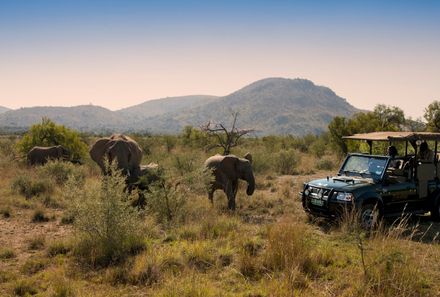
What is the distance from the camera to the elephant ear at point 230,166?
13000 millimetres

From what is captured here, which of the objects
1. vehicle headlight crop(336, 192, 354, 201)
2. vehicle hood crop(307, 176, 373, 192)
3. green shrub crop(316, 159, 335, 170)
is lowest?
green shrub crop(316, 159, 335, 170)

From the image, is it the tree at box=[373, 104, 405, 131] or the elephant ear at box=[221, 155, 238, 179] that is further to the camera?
the tree at box=[373, 104, 405, 131]

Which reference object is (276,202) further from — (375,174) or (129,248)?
(129,248)

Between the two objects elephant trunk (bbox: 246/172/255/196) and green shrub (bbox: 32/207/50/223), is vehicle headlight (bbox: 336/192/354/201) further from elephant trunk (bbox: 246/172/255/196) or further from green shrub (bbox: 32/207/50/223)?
green shrub (bbox: 32/207/50/223)

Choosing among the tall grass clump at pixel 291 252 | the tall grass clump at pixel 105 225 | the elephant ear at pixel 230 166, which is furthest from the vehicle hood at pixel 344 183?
the tall grass clump at pixel 105 225

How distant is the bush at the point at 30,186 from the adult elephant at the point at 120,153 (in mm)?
2357

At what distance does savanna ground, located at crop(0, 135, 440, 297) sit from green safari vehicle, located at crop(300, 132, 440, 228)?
1.83ft

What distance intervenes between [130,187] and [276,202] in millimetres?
5068

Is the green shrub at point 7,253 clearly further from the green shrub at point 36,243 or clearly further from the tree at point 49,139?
the tree at point 49,139

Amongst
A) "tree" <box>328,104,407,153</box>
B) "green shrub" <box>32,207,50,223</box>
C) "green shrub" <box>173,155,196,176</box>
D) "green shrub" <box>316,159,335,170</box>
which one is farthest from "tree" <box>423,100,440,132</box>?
"green shrub" <box>32,207,50,223</box>

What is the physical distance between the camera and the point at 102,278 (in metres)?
6.91

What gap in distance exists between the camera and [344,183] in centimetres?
1034

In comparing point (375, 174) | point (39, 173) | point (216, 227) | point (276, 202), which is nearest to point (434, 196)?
point (375, 174)

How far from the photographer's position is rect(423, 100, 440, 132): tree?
30938mm
